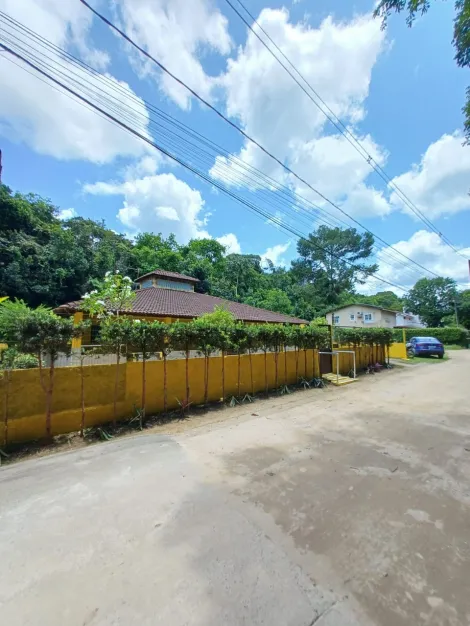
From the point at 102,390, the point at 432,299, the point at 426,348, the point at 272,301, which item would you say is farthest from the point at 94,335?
the point at 432,299

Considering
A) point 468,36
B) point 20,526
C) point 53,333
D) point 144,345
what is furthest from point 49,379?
point 468,36

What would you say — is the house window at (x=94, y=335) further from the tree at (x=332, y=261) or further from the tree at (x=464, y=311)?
the tree at (x=464, y=311)

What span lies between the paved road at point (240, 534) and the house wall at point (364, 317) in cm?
3049

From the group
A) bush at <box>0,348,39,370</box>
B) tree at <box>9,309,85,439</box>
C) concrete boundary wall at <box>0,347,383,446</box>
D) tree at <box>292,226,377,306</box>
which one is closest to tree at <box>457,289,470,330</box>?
tree at <box>292,226,377,306</box>

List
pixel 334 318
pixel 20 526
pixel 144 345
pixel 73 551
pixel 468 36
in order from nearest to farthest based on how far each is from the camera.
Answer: pixel 73 551 → pixel 20 526 → pixel 468 36 → pixel 144 345 → pixel 334 318

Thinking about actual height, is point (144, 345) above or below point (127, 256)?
below

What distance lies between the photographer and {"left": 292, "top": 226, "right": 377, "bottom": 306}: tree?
41969mm

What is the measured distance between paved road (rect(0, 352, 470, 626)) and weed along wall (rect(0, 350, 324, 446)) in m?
0.97

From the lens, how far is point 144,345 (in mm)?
6398

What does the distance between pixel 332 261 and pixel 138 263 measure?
27418mm

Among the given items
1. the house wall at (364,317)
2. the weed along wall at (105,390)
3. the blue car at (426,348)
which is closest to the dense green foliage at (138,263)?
the house wall at (364,317)

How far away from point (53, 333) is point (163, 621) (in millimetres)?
4560

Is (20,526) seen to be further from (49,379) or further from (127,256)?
Result: (127,256)

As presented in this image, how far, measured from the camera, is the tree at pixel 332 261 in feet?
138
